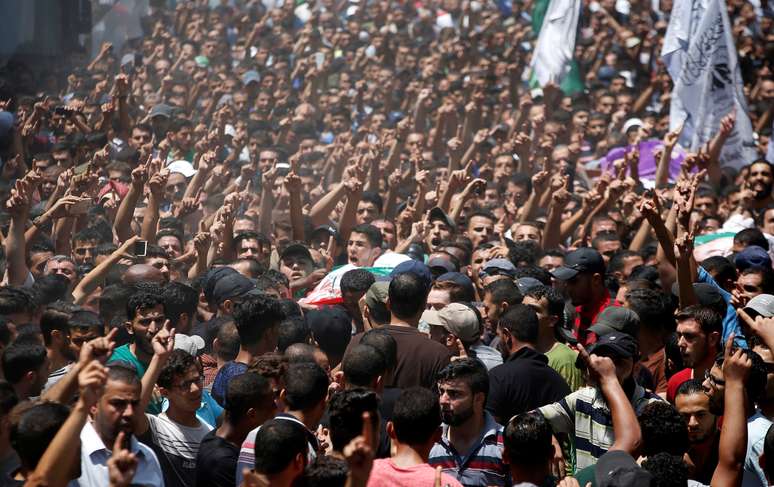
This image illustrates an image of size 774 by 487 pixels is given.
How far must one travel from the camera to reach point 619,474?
396 cm

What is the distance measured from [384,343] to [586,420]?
1.03 meters

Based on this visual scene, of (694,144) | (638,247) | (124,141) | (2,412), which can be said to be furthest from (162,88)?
(2,412)

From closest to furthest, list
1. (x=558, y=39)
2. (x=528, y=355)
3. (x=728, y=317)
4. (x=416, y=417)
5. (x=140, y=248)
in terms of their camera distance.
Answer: (x=416, y=417) < (x=528, y=355) < (x=728, y=317) < (x=140, y=248) < (x=558, y=39)

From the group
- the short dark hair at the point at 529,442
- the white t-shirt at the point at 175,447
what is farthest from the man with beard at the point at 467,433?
the white t-shirt at the point at 175,447

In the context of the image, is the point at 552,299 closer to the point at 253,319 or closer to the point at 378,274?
the point at 253,319

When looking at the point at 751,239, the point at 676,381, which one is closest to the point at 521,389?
the point at 676,381

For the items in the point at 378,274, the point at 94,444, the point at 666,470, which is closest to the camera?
the point at 666,470

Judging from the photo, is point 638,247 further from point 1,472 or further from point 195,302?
point 1,472

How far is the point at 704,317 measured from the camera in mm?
5984

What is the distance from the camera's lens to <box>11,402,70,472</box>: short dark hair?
4.05 m

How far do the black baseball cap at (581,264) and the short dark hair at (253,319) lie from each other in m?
2.33

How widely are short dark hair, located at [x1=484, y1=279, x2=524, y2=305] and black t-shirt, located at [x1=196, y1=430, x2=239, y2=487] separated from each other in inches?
93.2

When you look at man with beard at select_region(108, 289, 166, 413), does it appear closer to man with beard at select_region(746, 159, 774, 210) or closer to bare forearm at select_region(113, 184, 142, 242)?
bare forearm at select_region(113, 184, 142, 242)

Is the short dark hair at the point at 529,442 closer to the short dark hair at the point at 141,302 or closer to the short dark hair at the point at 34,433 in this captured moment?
the short dark hair at the point at 34,433
